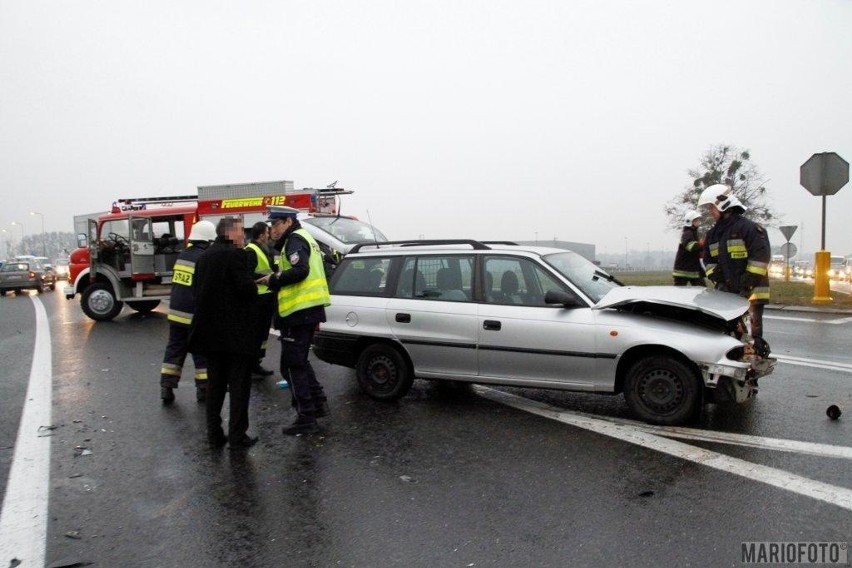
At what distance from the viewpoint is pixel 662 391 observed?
4.83 m

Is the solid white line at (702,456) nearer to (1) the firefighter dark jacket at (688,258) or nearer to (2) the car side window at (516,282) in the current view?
(2) the car side window at (516,282)

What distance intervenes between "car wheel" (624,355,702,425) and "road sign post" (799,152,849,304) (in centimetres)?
1048

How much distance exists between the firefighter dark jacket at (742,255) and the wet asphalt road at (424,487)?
1.03 meters

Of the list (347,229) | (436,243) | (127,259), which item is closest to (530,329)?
(436,243)

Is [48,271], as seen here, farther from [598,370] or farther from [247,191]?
[598,370]

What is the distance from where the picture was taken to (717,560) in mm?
2887

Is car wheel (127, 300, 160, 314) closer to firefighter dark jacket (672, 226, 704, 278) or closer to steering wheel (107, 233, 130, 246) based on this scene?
steering wheel (107, 233, 130, 246)

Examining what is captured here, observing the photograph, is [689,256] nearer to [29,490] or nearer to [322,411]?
[322,411]

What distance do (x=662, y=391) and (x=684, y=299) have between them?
78cm

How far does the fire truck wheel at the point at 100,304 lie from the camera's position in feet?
44.6

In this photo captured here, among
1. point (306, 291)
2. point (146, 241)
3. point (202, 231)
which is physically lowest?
point (306, 291)

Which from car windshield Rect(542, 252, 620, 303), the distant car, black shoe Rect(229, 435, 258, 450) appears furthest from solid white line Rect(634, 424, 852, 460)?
the distant car

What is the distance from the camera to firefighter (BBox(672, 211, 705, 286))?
837cm

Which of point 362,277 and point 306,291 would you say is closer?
point 306,291
